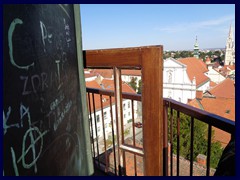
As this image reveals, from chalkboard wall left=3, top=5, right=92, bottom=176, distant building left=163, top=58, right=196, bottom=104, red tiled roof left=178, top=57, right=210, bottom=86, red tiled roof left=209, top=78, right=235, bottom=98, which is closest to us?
chalkboard wall left=3, top=5, right=92, bottom=176

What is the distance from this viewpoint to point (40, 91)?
809mm

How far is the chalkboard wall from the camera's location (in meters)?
0.64

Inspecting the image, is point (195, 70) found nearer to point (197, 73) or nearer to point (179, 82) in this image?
point (197, 73)

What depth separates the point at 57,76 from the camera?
99cm

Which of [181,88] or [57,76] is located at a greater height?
[57,76]

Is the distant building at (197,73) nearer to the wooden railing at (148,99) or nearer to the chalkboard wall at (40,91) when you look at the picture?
the wooden railing at (148,99)

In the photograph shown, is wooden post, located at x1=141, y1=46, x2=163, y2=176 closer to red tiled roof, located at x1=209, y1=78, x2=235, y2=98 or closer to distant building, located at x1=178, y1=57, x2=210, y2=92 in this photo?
red tiled roof, located at x1=209, y1=78, x2=235, y2=98

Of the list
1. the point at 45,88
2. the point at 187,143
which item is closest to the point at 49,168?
the point at 45,88

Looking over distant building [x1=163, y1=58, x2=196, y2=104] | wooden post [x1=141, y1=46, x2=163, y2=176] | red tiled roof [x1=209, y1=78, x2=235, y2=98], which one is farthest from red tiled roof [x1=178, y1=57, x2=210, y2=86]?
wooden post [x1=141, y1=46, x2=163, y2=176]

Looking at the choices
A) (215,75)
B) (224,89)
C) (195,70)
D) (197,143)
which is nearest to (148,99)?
(197,143)

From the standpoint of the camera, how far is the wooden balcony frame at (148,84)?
1206mm

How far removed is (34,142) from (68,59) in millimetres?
553

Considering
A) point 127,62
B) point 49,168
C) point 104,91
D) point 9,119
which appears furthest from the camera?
point 104,91

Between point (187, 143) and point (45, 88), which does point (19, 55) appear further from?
point (187, 143)
